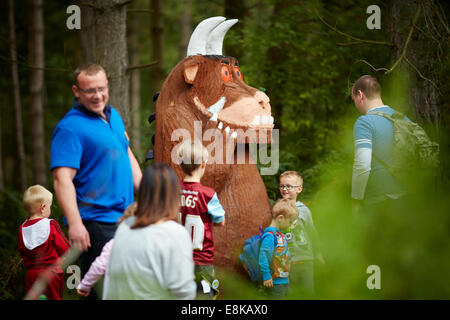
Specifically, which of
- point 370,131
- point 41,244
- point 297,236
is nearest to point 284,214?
point 297,236

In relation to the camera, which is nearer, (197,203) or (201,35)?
(197,203)

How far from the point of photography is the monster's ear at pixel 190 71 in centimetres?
423

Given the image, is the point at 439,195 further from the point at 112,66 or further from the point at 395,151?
the point at 112,66

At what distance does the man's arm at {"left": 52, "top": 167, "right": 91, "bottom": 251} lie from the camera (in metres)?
3.01

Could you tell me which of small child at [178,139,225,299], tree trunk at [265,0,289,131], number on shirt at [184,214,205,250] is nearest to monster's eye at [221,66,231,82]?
small child at [178,139,225,299]

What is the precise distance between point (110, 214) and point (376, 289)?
2443mm

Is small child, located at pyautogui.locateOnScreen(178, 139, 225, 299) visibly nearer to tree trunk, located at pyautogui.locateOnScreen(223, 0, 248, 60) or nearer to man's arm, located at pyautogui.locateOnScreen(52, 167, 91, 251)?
man's arm, located at pyautogui.locateOnScreen(52, 167, 91, 251)

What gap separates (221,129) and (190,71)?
584 millimetres

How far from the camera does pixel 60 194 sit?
306 centimetres

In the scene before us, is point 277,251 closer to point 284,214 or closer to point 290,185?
point 284,214

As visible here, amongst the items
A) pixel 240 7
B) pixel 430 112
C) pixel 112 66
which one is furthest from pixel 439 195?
pixel 240 7

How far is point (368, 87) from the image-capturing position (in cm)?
365

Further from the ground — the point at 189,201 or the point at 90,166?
the point at 90,166

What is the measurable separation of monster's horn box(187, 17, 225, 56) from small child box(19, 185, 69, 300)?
1775 mm
